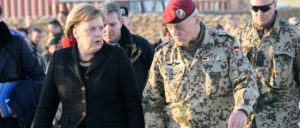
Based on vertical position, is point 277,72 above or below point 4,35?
below

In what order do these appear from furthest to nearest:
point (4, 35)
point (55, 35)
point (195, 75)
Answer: point (55, 35) < point (4, 35) < point (195, 75)

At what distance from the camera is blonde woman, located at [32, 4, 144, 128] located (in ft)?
22.2

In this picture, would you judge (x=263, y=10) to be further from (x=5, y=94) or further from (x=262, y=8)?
(x=5, y=94)

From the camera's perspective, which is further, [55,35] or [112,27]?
[55,35]

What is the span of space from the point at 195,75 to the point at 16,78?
187 cm

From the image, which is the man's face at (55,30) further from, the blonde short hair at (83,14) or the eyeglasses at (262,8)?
the blonde short hair at (83,14)

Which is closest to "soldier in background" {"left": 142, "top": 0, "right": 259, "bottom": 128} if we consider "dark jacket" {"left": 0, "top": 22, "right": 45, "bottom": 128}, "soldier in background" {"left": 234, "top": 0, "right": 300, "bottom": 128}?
"dark jacket" {"left": 0, "top": 22, "right": 45, "bottom": 128}

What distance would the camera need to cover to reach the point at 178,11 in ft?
21.7

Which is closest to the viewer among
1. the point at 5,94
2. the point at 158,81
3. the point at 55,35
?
the point at 158,81

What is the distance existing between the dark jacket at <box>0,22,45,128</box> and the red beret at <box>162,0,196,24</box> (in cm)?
160

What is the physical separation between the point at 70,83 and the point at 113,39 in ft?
6.03

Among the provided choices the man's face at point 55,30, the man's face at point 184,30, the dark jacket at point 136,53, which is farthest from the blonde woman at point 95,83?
the man's face at point 55,30

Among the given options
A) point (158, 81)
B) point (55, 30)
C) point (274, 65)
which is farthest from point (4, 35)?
point (55, 30)

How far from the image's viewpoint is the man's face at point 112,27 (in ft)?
27.8
